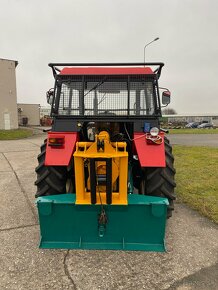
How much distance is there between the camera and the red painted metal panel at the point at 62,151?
131 inches

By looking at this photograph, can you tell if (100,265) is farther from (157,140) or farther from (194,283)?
(157,140)

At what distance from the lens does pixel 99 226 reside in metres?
2.97

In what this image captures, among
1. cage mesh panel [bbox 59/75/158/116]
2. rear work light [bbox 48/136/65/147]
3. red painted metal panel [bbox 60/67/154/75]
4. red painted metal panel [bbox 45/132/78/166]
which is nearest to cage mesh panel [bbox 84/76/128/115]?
cage mesh panel [bbox 59/75/158/116]

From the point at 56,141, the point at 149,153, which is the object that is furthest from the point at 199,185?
the point at 56,141

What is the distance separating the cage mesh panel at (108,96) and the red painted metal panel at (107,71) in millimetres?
63

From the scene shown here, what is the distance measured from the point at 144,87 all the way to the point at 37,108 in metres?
40.3

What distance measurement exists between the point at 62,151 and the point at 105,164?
68 cm

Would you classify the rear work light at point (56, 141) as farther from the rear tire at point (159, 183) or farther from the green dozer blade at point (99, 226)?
the rear tire at point (159, 183)

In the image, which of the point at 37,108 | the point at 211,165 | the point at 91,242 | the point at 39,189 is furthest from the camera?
the point at 37,108

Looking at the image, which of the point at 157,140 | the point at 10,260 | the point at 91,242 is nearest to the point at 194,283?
the point at 91,242

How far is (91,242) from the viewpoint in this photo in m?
3.03

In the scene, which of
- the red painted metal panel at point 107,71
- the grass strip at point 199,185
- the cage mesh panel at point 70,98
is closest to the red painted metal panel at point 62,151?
the cage mesh panel at point 70,98

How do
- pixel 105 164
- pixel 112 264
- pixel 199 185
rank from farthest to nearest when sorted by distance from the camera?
pixel 199 185, pixel 105 164, pixel 112 264

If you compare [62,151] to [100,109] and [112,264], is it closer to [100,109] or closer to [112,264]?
[100,109]
